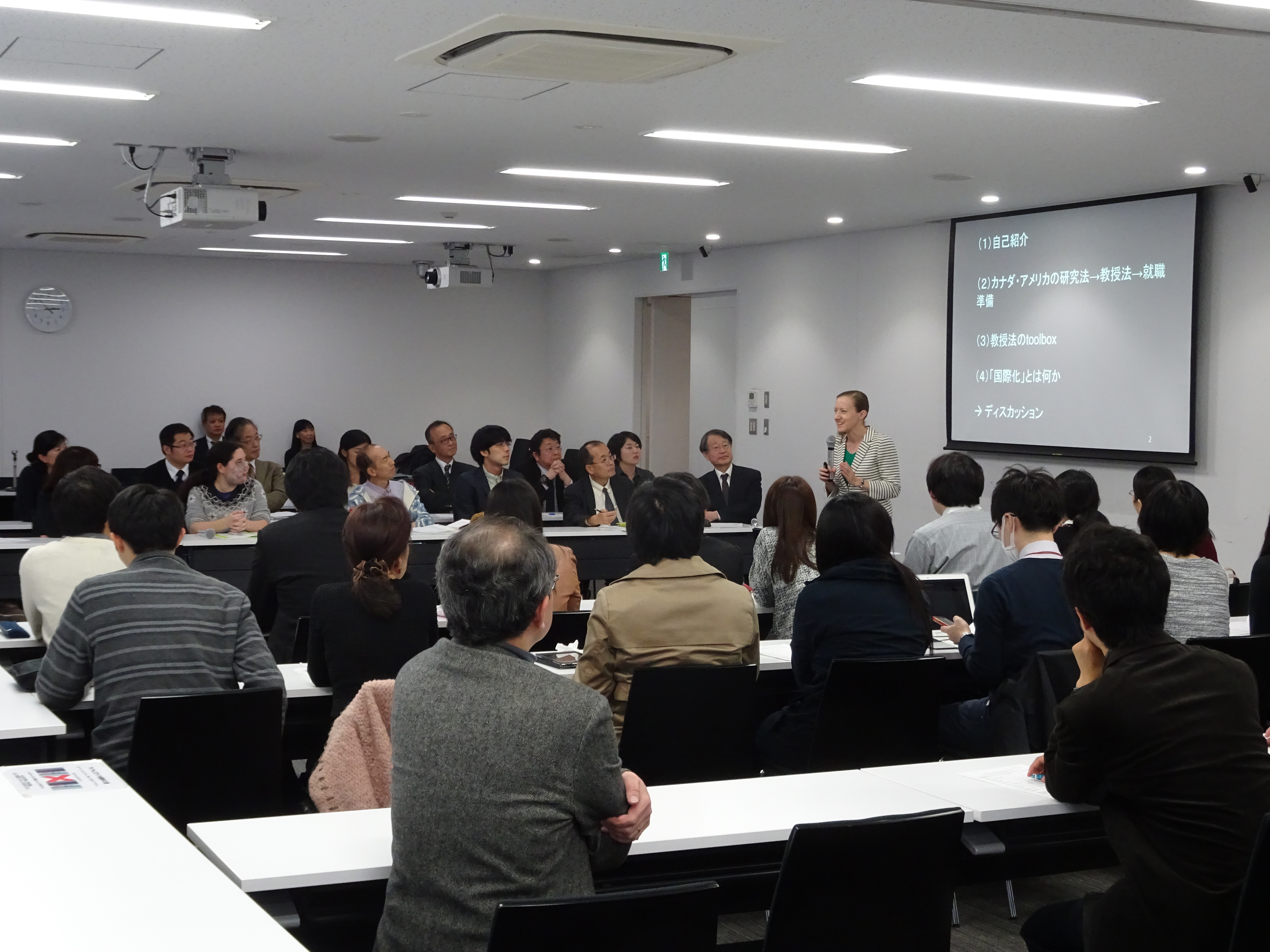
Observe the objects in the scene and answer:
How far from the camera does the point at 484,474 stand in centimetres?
827

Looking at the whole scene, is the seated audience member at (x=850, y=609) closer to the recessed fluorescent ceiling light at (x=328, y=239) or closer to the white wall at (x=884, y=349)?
the white wall at (x=884, y=349)

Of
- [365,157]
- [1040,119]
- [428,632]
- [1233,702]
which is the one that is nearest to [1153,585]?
[1233,702]

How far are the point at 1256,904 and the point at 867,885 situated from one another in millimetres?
658

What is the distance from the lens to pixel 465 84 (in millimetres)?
5566

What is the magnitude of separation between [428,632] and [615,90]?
2727 millimetres

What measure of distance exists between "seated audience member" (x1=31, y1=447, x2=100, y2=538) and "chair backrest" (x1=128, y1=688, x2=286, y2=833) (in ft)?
9.50

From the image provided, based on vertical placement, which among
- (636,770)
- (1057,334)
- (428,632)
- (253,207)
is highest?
A: (253,207)

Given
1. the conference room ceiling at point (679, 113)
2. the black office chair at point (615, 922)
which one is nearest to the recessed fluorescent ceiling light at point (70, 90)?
the conference room ceiling at point (679, 113)

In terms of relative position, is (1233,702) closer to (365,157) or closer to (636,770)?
(636,770)

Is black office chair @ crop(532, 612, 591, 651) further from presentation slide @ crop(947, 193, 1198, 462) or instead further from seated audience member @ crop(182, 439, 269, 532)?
presentation slide @ crop(947, 193, 1198, 462)

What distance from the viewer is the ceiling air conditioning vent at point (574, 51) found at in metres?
4.56

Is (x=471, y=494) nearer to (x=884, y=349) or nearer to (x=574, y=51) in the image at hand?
(x=574, y=51)

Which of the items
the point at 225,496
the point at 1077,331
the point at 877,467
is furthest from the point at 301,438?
the point at 1077,331

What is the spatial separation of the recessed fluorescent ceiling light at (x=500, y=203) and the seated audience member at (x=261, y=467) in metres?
2.26
